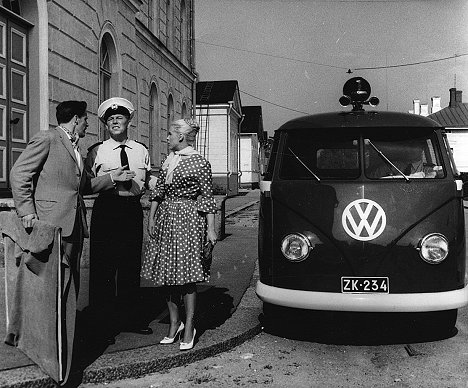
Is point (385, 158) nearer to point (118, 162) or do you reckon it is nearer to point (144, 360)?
Result: point (118, 162)

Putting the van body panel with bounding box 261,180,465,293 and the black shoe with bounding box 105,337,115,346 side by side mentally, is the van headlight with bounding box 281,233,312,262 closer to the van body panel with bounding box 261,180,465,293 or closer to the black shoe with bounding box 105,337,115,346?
the van body panel with bounding box 261,180,465,293

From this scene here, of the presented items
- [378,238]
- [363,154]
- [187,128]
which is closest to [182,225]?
[187,128]

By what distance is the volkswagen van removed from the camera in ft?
16.1

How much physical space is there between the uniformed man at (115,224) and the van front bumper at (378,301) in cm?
136

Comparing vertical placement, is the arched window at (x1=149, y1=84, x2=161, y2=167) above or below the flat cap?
above

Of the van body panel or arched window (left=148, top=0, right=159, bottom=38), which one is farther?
arched window (left=148, top=0, right=159, bottom=38)

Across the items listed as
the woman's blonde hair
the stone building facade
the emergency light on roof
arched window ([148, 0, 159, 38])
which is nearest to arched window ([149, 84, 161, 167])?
the stone building facade

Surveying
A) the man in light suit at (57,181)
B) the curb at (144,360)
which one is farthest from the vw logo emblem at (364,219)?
the man in light suit at (57,181)

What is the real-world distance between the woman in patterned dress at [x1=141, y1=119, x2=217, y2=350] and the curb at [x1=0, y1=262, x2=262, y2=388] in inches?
6.5

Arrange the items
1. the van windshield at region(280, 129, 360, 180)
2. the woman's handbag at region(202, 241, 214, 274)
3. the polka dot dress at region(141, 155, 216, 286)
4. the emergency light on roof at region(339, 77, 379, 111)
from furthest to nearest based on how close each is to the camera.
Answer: the emergency light on roof at region(339, 77, 379, 111) → the van windshield at region(280, 129, 360, 180) → the woman's handbag at region(202, 241, 214, 274) → the polka dot dress at region(141, 155, 216, 286)

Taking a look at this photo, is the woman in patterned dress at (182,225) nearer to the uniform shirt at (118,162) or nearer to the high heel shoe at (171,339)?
the high heel shoe at (171,339)

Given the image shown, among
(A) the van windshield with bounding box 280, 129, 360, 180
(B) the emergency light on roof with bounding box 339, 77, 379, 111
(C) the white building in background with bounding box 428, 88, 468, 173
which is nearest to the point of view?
(A) the van windshield with bounding box 280, 129, 360, 180

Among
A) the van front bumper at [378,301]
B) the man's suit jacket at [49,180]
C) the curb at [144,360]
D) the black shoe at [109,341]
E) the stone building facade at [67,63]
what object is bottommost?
the curb at [144,360]

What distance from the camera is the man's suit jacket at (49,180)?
4.00 meters
